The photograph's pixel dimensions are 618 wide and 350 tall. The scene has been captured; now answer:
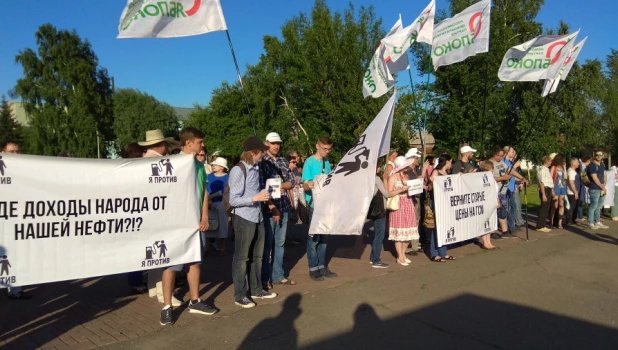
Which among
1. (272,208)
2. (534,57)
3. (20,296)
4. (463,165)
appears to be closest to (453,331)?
(272,208)

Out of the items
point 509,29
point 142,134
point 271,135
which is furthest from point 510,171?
point 142,134

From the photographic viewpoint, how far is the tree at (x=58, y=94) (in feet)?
161

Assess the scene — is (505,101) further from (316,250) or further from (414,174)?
(316,250)

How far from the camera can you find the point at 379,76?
9.04 m

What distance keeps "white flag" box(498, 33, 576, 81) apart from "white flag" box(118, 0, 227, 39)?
6.53 metres

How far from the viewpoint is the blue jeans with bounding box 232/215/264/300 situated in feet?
17.5

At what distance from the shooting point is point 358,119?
→ 30.0 m

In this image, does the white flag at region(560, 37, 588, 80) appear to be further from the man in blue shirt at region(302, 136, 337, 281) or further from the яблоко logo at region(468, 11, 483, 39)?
the man in blue shirt at region(302, 136, 337, 281)

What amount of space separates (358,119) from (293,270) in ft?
77.2

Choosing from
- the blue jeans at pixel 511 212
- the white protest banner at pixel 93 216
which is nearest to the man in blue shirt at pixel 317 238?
the white protest banner at pixel 93 216

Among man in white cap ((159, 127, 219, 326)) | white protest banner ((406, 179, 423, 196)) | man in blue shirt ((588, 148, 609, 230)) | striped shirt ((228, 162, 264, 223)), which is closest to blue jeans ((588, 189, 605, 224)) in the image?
man in blue shirt ((588, 148, 609, 230))

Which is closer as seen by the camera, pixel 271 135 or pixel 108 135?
pixel 271 135

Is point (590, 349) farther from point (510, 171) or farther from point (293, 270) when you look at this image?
point (510, 171)

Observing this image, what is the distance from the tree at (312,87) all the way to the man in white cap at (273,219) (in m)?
22.4
